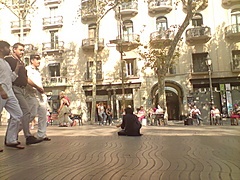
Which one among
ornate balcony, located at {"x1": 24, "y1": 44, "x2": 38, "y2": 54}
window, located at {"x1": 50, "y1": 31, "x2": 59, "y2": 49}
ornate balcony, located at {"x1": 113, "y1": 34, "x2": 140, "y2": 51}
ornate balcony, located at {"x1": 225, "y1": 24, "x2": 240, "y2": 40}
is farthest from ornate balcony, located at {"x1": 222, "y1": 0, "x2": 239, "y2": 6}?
ornate balcony, located at {"x1": 24, "y1": 44, "x2": 38, "y2": 54}

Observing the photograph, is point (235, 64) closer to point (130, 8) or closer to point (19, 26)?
point (130, 8)

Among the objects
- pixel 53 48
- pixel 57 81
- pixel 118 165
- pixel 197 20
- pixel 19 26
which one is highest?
pixel 19 26

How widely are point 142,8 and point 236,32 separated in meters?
10.0

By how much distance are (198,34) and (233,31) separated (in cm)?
340

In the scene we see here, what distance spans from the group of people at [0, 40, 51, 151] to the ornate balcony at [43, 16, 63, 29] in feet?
88.0

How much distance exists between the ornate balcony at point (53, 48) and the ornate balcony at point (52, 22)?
199 cm

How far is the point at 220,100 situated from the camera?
1079 inches

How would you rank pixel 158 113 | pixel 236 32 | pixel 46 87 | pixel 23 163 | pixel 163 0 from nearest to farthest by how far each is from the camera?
1. pixel 23 163
2. pixel 158 113
3. pixel 236 32
4. pixel 163 0
5. pixel 46 87

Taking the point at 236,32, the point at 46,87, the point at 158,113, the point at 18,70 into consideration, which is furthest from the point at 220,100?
the point at 18,70

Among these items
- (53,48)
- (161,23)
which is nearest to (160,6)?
(161,23)

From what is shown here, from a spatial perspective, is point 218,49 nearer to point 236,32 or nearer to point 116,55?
point 236,32

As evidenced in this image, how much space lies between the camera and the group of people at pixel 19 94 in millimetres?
5082

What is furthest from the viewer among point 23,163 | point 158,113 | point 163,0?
point 163,0

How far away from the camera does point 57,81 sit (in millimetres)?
31156
